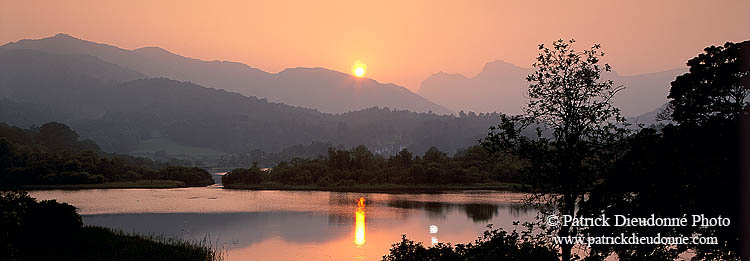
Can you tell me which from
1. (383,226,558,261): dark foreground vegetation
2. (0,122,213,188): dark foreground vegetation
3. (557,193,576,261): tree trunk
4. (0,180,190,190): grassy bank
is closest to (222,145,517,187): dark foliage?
(0,180,190,190): grassy bank

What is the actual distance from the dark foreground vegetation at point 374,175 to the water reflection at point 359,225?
169 feet

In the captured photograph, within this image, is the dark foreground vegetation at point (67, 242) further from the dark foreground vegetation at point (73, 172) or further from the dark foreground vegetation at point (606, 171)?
the dark foreground vegetation at point (73, 172)

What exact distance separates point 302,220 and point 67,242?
112 ft

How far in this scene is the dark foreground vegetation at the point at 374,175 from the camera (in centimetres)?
14350

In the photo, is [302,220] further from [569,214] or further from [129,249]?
[569,214]

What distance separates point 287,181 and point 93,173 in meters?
49.2

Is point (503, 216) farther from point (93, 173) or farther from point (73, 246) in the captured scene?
point (93, 173)

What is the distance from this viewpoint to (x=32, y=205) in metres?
40.3

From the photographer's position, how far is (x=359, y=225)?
65562 millimetres

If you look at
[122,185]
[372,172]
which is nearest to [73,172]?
[122,185]

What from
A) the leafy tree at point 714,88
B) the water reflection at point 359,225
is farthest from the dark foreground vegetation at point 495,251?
the water reflection at point 359,225

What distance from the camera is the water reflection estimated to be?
54100mm

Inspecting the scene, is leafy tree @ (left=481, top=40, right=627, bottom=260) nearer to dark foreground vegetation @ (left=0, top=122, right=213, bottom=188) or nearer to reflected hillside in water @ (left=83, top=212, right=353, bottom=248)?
reflected hillside in water @ (left=83, top=212, right=353, bottom=248)

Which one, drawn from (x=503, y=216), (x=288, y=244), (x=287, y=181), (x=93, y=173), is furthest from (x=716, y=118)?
(x=93, y=173)
